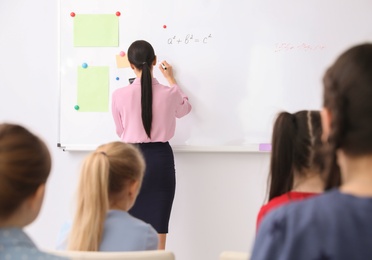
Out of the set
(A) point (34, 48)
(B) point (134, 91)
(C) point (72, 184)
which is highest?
(A) point (34, 48)

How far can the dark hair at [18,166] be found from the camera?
3.76 feet

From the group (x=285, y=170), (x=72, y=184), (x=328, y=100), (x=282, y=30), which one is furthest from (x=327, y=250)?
(x=72, y=184)

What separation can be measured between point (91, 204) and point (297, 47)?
6.37ft

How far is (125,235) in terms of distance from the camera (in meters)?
1.54

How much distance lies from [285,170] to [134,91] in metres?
1.49

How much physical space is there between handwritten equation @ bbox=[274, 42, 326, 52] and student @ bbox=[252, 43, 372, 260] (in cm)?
231

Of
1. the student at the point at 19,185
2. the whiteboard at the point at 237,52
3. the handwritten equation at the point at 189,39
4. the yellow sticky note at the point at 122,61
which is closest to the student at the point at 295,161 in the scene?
the student at the point at 19,185

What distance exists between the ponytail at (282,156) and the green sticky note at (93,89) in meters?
1.80

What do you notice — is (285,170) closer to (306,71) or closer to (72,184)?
(306,71)

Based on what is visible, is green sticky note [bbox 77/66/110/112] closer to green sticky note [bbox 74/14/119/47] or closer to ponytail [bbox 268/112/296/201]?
green sticky note [bbox 74/14/119/47]

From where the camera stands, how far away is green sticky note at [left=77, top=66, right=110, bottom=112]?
3238 millimetres

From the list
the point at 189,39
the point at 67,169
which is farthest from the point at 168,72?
the point at 67,169

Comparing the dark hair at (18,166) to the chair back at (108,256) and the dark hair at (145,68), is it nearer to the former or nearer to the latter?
the chair back at (108,256)

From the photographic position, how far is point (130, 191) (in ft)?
5.65
